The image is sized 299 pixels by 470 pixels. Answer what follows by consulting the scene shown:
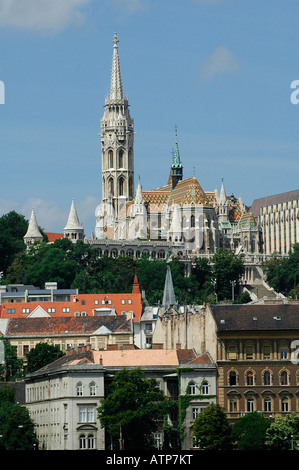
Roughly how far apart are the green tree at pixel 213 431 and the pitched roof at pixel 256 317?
345 inches

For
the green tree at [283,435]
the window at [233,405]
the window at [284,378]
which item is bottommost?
the green tree at [283,435]

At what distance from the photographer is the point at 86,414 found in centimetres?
11606

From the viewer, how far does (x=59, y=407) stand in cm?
11775

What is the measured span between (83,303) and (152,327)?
20538 millimetres

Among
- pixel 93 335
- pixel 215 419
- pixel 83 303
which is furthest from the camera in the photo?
pixel 83 303

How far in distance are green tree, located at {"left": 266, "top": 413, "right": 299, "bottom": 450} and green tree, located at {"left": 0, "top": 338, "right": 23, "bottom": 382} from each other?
4333 centimetres

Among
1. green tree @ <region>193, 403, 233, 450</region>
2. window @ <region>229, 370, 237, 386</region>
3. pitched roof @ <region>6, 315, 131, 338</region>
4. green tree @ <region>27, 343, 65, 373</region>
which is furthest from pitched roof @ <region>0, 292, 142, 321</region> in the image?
green tree @ <region>193, 403, 233, 450</region>

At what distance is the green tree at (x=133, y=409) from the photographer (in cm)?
11131

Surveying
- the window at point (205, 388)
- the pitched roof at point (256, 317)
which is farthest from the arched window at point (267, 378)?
the window at point (205, 388)

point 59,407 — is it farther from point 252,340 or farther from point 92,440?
point 252,340

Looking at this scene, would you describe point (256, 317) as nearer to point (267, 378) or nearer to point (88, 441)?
point (267, 378)

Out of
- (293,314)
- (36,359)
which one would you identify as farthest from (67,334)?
(293,314)

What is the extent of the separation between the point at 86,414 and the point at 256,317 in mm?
14703

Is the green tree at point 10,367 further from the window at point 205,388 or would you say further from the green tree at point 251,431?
the green tree at point 251,431
